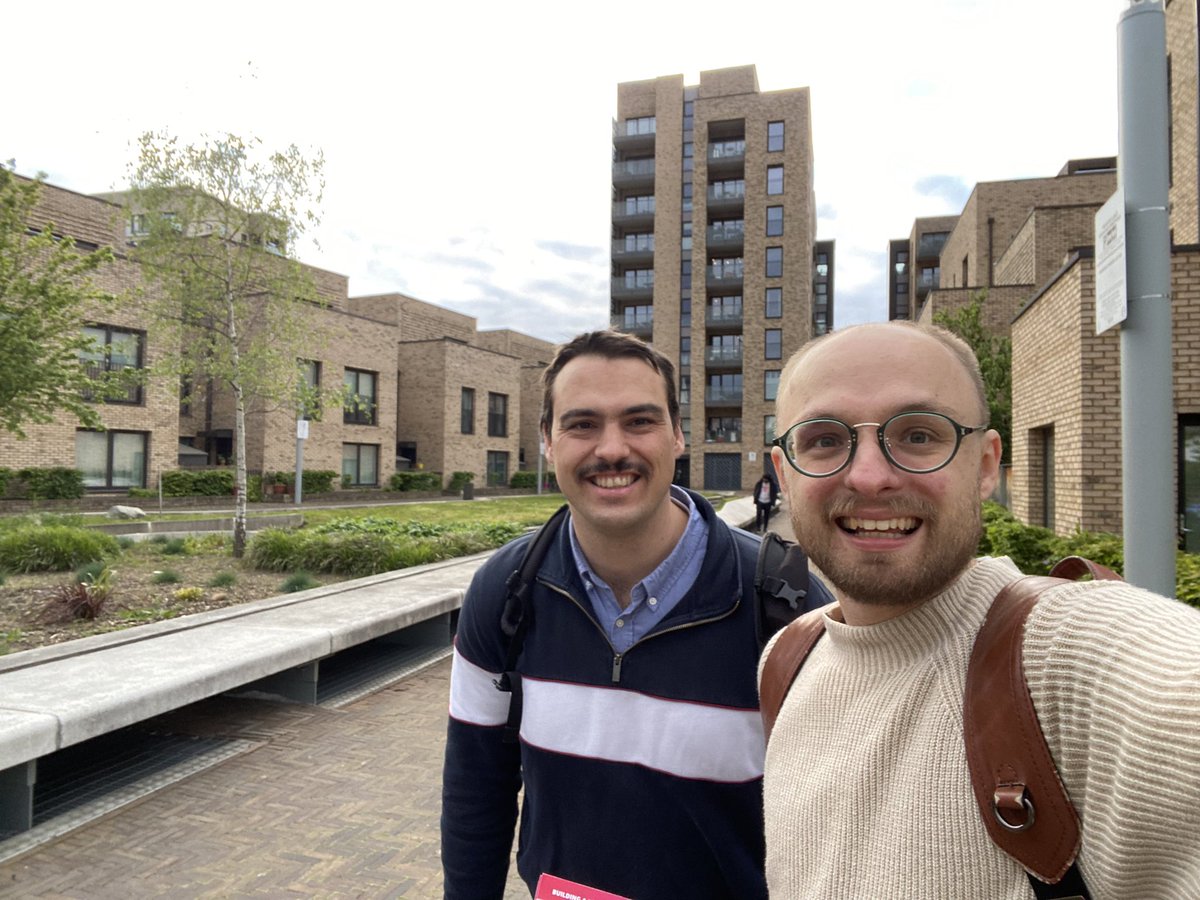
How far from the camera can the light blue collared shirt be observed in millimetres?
2166

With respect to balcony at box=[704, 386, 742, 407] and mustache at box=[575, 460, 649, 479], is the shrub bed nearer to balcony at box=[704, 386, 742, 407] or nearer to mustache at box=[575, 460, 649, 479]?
mustache at box=[575, 460, 649, 479]

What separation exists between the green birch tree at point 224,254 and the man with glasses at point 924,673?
40.3ft

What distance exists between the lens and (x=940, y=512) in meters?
1.25

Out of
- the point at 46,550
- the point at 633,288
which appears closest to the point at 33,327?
the point at 46,550

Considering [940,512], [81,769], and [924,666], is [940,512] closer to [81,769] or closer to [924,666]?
[924,666]

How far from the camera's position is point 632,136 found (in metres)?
61.4

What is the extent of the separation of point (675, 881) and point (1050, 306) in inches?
389

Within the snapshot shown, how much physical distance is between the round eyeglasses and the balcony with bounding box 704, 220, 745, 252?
189 feet

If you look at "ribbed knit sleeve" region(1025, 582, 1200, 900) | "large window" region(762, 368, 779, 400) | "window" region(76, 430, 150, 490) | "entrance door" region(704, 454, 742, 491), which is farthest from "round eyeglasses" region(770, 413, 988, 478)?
"large window" region(762, 368, 779, 400)

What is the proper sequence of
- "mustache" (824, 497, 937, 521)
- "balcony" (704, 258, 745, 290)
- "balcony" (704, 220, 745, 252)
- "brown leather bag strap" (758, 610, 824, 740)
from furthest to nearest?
"balcony" (704, 220, 745, 252), "balcony" (704, 258, 745, 290), "brown leather bag strap" (758, 610, 824, 740), "mustache" (824, 497, 937, 521)

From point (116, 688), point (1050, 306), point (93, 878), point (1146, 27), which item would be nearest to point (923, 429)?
point (1146, 27)

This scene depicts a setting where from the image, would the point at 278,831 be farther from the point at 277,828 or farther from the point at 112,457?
the point at 112,457

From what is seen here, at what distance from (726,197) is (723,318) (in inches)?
354

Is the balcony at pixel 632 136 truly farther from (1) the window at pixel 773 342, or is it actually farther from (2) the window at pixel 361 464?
(2) the window at pixel 361 464
